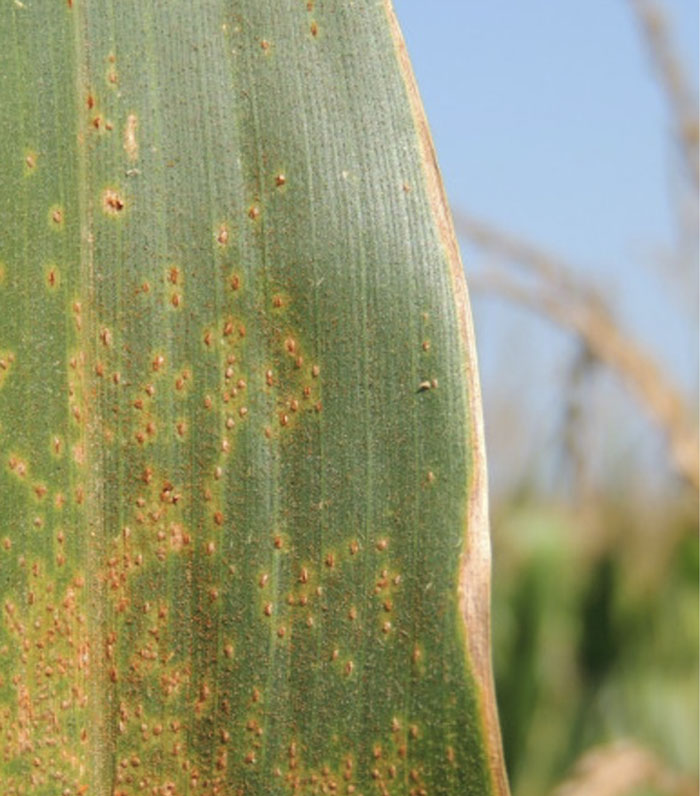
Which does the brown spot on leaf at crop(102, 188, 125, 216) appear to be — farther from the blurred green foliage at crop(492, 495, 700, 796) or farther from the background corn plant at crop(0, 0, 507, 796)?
the blurred green foliage at crop(492, 495, 700, 796)

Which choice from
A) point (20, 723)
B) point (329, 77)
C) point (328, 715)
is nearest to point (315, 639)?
point (328, 715)

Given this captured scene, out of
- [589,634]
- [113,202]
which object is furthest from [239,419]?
[589,634]

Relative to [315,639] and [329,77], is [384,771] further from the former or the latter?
[329,77]

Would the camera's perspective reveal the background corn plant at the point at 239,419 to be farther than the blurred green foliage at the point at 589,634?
No

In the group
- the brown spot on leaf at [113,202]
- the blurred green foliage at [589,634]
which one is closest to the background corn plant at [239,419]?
the brown spot on leaf at [113,202]

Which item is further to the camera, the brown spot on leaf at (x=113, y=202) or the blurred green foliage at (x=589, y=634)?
the blurred green foliage at (x=589, y=634)

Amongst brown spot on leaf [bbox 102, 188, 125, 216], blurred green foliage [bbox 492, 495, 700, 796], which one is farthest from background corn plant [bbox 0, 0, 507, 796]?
blurred green foliage [bbox 492, 495, 700, 796]

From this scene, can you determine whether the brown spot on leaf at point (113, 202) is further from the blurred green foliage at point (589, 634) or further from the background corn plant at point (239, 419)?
Result: the blurred green foliage at point (589, 634)
